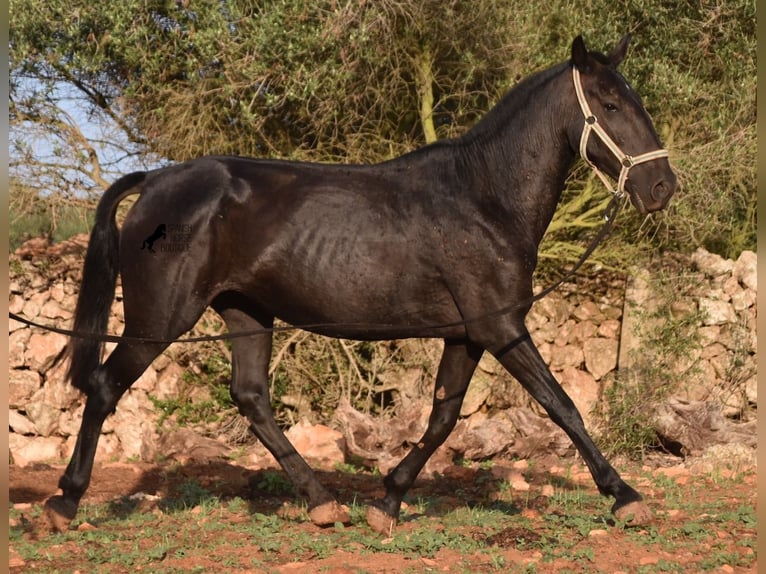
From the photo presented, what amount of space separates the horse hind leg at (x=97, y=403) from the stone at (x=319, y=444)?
276 cm

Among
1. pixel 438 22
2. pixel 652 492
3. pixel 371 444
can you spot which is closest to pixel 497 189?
pixel 652 492

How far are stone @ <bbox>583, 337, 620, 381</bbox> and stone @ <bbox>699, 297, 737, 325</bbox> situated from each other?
0.98 m

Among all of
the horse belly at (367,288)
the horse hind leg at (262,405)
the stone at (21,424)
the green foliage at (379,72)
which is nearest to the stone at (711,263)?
the green foliage at (379,72)

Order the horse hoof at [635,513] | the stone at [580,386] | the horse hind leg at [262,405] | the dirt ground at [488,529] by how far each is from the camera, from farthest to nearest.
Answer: the stone at [580,386], the horse hind leg at [262,405], the horse hoof at [635,513], the dirt ground at [488,529]

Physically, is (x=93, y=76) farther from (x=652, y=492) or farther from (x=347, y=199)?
(x=652, y=492)

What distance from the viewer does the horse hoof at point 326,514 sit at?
5.23m

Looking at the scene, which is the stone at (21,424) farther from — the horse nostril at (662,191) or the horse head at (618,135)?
the horse nostril at (662,191)

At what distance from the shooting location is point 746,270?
914cm

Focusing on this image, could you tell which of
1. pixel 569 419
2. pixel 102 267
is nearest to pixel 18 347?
pixel 102 267

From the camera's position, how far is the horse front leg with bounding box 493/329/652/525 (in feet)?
15.6

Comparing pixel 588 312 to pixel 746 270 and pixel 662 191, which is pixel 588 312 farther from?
pixel 662 191

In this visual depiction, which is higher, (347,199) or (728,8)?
(728,8)

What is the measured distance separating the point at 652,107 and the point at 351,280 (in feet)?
18.1

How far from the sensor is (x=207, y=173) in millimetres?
5391
